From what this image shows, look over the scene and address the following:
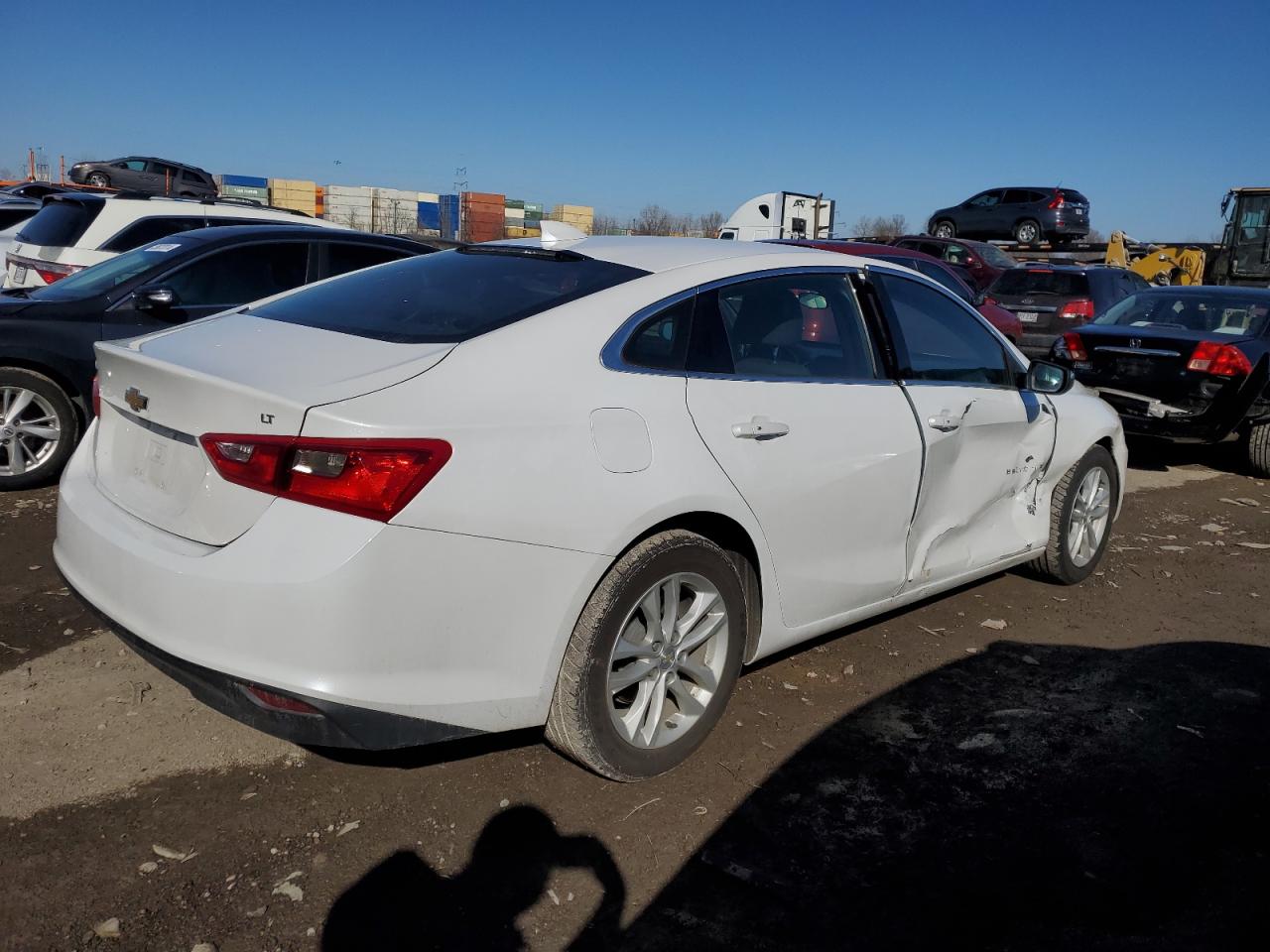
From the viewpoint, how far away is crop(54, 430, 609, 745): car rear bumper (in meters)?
2.46

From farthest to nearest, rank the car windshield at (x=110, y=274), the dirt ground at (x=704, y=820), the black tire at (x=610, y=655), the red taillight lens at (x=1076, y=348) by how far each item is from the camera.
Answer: the red taillight lens at (x=1076, y=348) → the car windshield at (x=110, y=274) → the black tire at (x=610, y=655) → the dirt ground at (x=704, y=820)

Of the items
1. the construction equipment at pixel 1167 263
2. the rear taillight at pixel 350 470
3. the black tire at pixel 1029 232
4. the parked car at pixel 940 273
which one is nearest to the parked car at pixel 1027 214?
the black tire at pixel 1029 232

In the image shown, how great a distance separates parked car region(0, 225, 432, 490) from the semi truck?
19.5m

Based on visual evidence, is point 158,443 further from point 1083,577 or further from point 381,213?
point 381,213

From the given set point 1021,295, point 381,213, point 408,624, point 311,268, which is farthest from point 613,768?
point 381,213

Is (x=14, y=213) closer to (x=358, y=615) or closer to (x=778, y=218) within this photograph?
(x=358, y=615)

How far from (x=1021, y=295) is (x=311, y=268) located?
11511 mm

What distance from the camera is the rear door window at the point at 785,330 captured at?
11.1 feet

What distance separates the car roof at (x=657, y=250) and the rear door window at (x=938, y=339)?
49 centimetres

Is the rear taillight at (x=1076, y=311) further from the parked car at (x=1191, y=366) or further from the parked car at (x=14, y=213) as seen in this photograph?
the parked car at (x=14, y=213)

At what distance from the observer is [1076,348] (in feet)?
29.7

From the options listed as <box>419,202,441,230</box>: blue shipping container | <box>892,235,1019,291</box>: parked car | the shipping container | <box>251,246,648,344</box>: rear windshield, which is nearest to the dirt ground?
<box>251,246,648,344</box>: rear windshield

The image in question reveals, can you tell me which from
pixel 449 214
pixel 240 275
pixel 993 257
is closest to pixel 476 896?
pixel 240 275

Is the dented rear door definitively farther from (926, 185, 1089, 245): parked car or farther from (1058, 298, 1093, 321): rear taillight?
(926, 185, 1089, 245): parked car
